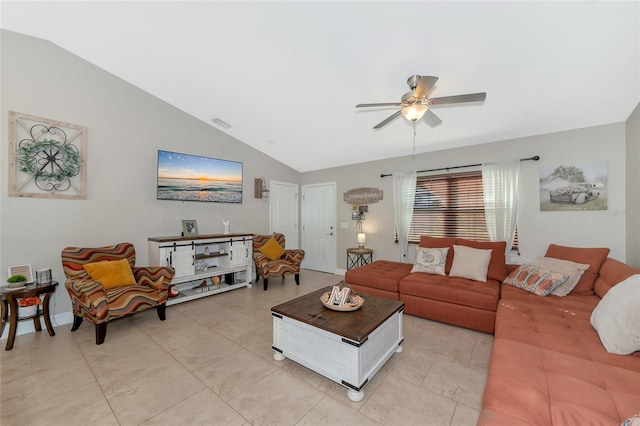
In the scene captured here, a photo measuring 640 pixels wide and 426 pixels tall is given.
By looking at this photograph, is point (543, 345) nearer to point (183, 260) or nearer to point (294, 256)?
point (294, 256)

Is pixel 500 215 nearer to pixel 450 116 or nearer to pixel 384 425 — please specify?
pixel 450 116

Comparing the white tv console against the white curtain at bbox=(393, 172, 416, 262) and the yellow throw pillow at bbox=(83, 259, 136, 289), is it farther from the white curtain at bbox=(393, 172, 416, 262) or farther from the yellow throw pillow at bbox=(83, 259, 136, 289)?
the white curtain at bbox=(393, 172, 416, 262)

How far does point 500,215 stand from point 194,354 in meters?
4.19

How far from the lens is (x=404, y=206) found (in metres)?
4.49

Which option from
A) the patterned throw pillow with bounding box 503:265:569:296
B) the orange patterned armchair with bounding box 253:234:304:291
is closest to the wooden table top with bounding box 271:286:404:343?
the patterned throw pillow with bounding box 503:265:569:296

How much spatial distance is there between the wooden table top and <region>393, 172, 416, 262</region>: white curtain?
7.31 feet

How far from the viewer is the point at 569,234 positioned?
3.25 metres

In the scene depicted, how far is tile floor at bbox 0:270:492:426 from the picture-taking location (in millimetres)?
1621

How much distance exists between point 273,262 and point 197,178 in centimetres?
192

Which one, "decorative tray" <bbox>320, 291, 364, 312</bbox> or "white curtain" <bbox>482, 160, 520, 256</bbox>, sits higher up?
"white curtain" <bbox>482, 160, 520, 256</bbox>

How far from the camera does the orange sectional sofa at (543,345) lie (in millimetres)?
1110

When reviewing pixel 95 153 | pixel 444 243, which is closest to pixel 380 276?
pixel 444 243

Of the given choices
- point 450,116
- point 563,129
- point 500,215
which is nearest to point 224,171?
point 450,116

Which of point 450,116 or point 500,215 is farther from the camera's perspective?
point 500,215
